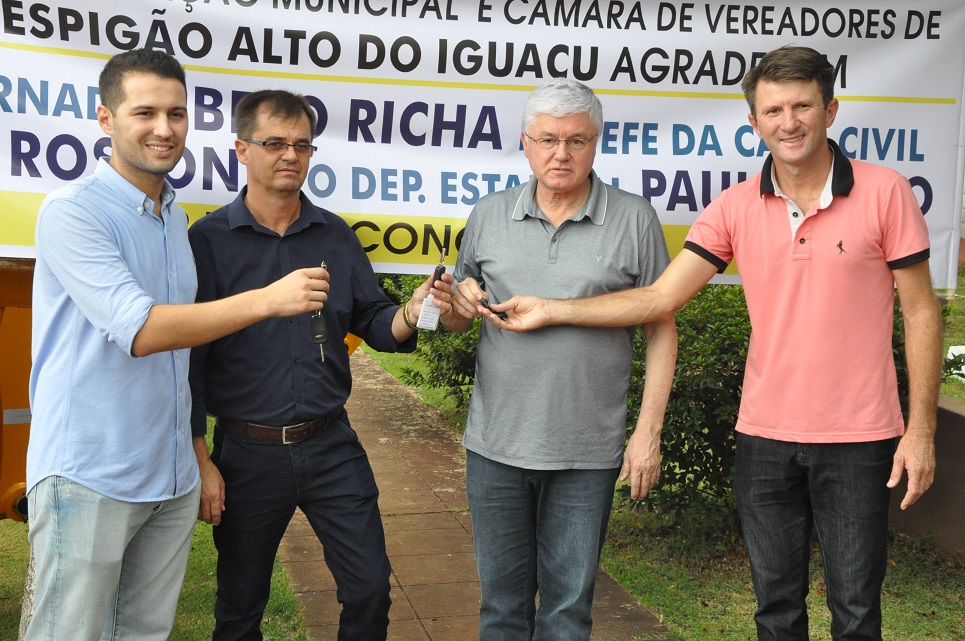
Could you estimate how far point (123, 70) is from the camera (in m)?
3.04

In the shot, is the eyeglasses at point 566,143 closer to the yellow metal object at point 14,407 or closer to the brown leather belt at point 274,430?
the brown leather belt at point 274,430

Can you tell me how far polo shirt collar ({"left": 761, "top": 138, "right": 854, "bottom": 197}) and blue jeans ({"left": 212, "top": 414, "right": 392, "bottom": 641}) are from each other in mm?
1580

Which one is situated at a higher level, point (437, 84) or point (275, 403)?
point (437, 84)

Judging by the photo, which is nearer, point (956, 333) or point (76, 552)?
point (76, 552)

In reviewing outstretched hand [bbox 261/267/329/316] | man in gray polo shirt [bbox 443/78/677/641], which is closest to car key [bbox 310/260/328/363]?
man in gray polo shirt [bbox 443/78/677/641]

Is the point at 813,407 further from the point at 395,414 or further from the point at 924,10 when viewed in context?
the point at 395,414

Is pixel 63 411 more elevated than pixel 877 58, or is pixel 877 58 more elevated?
pixel 877 58

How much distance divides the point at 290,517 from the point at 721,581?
2685 millimetres

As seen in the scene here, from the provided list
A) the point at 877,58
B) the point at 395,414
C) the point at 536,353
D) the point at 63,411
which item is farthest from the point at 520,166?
the point at 395,414

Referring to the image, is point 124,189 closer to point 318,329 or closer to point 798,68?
point 318,329

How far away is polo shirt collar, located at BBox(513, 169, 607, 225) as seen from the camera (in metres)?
→ 3.46

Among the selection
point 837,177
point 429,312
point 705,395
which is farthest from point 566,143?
point 705,395

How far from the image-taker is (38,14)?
3.91 meters

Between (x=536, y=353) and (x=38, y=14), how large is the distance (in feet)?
7.18
